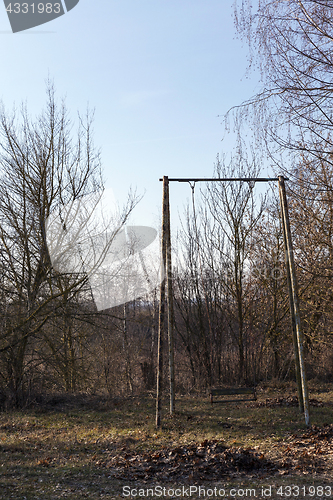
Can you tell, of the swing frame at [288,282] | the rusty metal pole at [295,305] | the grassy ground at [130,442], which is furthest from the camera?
the swing frame at [288,282]

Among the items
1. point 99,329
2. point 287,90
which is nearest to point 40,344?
point 99,329

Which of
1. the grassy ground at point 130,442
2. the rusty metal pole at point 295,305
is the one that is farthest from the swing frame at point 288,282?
the grassy ground at point 130,442

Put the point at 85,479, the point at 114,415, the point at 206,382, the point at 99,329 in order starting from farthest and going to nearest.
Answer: the point at 206,382
the point at 99,329
the point at 114,415
the point at 85,479

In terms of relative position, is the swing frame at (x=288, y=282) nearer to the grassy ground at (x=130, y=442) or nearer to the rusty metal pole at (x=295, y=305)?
the rusty metal pole at (x=295, y=305)

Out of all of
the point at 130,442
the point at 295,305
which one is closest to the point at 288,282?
the point at 295,305

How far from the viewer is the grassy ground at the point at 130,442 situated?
433cm

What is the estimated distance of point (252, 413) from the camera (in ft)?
26.6

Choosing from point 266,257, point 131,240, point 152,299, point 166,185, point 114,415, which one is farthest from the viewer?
point 152,299

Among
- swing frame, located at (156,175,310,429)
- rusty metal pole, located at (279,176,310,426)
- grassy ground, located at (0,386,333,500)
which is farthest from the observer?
swing frame, located at (156,175,310,429)

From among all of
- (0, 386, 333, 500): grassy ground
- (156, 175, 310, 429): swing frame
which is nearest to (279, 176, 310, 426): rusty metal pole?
(156, 175, 310, 429): swing frame

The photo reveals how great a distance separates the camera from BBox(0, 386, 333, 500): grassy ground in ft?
14.2

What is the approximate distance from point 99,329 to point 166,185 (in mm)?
5908

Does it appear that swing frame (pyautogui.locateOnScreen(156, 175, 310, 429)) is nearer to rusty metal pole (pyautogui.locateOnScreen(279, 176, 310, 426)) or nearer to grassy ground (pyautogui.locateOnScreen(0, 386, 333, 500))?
rusty metal pole (pyautogui.locateOnScreen(279, 176, 310, 426))

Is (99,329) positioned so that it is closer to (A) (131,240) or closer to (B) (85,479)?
(A) (131,240)
